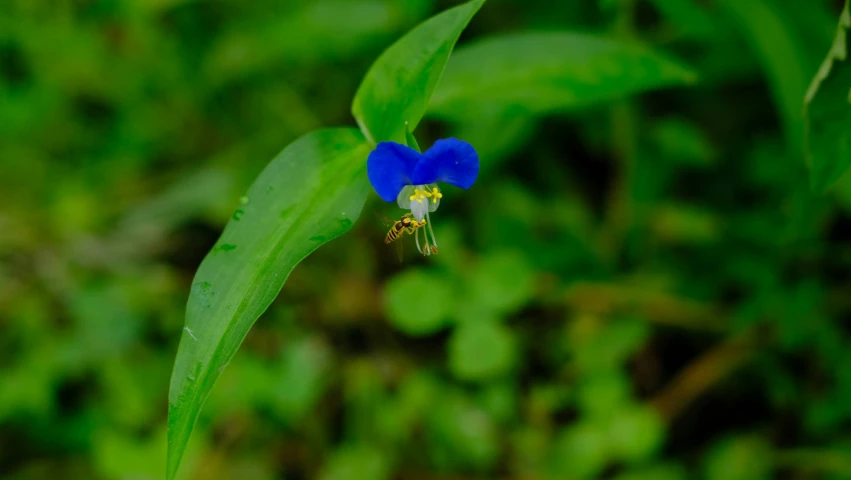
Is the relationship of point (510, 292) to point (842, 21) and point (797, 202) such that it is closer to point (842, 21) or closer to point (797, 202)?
point (797, 202)

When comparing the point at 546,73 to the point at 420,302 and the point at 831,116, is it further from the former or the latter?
the point at 420,302

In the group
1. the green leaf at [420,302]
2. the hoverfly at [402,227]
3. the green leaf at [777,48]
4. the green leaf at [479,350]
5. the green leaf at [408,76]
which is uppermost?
the green leaf at [408,76]

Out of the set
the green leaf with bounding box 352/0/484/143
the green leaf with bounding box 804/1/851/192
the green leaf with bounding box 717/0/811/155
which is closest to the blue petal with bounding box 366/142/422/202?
the green leaf with bounding box 352/0/484/143

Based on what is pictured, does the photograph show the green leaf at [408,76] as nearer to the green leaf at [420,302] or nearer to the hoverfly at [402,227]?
the hoverfly at [402,227]

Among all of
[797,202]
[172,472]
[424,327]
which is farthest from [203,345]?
[797,202]

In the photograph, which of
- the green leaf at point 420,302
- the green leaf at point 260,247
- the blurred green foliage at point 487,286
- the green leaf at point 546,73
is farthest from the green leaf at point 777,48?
the green leaf at point 260,247

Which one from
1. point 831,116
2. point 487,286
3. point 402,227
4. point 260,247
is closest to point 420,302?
point 487,286

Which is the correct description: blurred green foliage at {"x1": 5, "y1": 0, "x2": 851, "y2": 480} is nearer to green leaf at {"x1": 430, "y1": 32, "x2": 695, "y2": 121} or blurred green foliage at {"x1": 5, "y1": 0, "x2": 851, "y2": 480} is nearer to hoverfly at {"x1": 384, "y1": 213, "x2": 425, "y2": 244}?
green leaf at {"x1": 430, "y1": 32, "x2": 695, "y2": 121}
